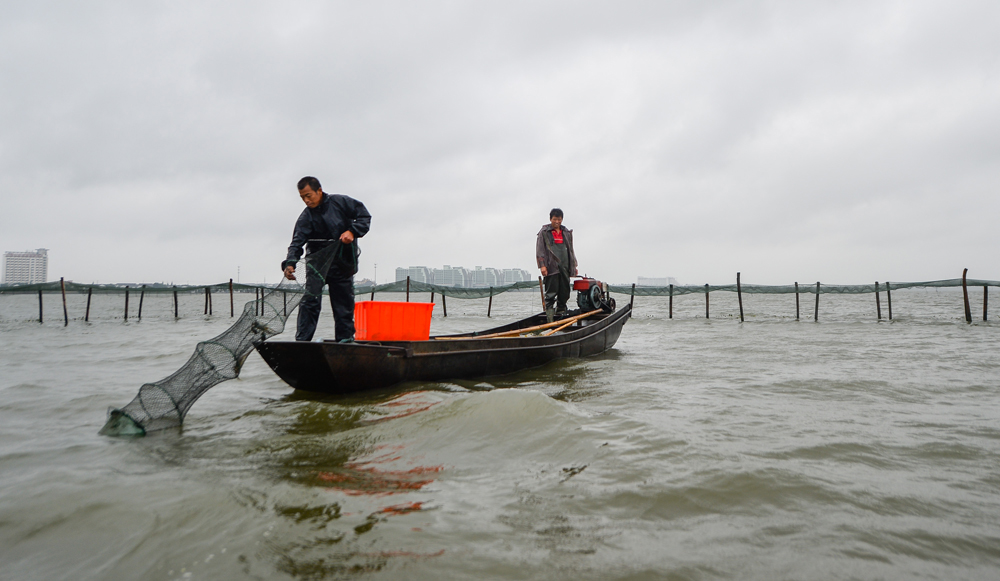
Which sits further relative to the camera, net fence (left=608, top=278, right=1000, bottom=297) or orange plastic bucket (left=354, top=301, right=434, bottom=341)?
net fence (left=608, top=278, right=1000, bottom=297)

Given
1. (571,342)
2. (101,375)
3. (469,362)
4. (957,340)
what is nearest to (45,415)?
(101,375)

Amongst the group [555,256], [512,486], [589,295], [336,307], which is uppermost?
[555,256]

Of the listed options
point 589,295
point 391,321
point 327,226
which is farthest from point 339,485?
point 589,295

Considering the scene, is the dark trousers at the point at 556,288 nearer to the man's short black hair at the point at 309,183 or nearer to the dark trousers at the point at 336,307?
the dark trousers at the point at 336,307

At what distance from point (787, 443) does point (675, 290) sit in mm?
18067

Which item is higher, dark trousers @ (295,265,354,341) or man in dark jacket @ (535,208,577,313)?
man in dark jacket @ (535,208,577,313)

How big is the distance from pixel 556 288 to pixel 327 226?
4480mm

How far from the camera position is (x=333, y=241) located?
4.74 metres

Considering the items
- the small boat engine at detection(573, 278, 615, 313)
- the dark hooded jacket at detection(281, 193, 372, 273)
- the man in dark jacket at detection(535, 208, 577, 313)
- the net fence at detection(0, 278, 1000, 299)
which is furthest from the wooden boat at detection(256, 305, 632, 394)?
the net fence at detection(0, 278, 1000, 299)

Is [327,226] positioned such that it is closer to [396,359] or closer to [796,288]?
[396,359]

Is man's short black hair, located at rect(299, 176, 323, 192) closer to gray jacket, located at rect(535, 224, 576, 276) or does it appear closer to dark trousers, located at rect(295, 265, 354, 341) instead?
dark trousers, located at rect(295, 265, 354, 341)

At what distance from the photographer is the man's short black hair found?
4703mm

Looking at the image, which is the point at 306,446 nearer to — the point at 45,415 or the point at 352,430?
the point at 352,430

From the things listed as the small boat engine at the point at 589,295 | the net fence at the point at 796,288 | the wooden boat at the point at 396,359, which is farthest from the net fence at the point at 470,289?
the wooden boat at the point at 396,359
